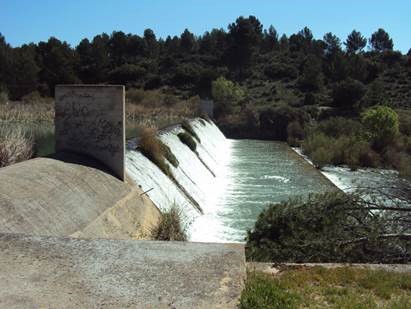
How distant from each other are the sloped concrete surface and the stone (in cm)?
720

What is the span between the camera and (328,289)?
5398 millimetres

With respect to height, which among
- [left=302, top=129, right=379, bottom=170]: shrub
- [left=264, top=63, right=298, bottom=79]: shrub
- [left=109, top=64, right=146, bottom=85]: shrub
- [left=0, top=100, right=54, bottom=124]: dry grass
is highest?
[left=264, top=63, right=298, bottom=79]: shrub

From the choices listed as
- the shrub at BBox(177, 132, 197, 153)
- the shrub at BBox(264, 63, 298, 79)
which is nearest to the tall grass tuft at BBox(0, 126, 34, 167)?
A: the shrub at BBox(177, 132, 197, 153)

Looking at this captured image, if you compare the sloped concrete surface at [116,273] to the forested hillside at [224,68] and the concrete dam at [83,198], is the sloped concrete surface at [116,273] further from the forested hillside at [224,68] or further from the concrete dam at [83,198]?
the forested hillside at [224,68]

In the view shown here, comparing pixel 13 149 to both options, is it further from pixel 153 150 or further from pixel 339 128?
pixel 339 128

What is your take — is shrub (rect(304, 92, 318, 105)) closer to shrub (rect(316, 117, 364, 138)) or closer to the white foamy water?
shrub (rect(316, 117, 364, 138))

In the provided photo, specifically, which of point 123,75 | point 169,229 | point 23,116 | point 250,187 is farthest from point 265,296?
point 123,75

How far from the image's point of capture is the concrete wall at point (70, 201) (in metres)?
9.26

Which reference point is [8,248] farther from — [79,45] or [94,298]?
[79,45]

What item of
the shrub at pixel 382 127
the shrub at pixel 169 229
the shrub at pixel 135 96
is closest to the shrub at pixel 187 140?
the shrub at pixel 169 229

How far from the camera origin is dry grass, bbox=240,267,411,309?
4.93 metres

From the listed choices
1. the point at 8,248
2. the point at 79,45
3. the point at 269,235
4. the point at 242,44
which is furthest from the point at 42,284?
the point at 242,44

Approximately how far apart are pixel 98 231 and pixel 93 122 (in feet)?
12.0

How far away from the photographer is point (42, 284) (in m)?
5.10
